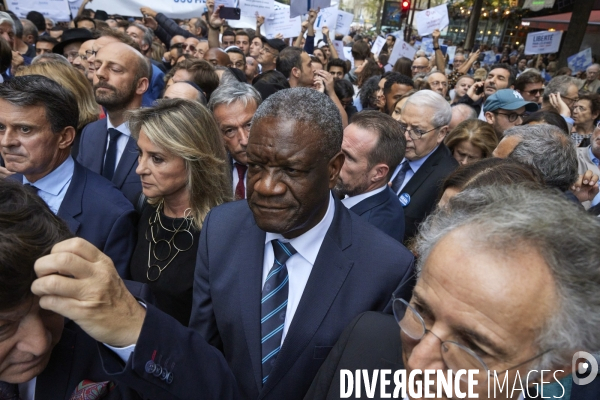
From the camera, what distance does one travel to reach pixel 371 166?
10.1 feet

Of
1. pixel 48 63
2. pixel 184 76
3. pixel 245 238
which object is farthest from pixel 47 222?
pixel 184 76

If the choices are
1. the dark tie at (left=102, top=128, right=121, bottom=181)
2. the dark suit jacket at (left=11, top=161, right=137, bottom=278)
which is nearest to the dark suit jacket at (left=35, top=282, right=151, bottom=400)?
the dark suit jacket at (left=11, top=161, right=137, bottom=278)

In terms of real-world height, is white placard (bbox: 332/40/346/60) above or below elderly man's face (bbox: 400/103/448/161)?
below

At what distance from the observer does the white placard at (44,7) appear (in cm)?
791

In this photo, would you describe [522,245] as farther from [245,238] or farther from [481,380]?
[245,238]

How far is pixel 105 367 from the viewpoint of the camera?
3.60 ft

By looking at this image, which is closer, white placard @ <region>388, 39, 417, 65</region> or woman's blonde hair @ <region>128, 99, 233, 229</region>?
woman's blonde hair @ <region>128, 99, 233, 229</region>

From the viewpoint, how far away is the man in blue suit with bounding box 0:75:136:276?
2.51m

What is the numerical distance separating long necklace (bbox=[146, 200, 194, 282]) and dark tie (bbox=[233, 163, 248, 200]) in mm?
769

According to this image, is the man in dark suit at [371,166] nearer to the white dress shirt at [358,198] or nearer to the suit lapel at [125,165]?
the white dress shirt at [358,198]

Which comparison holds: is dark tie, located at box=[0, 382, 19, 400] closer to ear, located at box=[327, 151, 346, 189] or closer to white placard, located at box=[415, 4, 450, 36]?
ear, located at box=[327, 151, 346, 189]

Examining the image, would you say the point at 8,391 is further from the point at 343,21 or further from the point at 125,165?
the point at 343,21

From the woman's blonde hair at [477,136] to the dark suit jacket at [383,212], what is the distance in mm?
1510

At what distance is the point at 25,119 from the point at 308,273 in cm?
183
